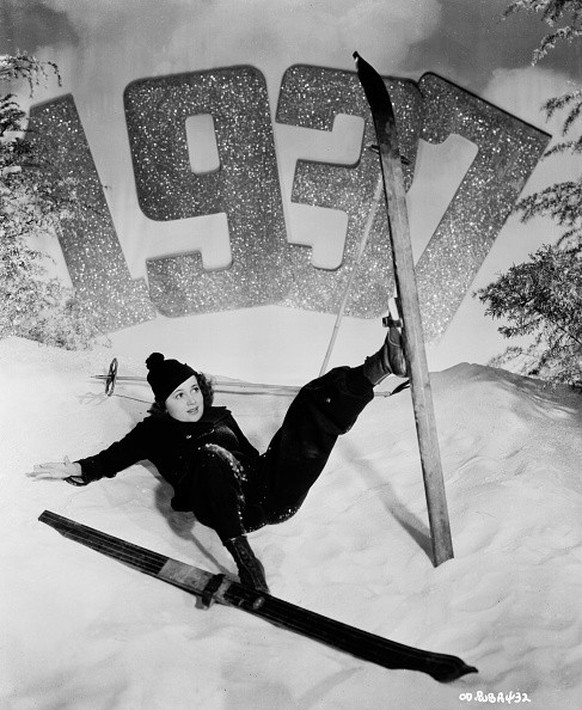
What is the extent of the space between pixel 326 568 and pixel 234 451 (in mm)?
406

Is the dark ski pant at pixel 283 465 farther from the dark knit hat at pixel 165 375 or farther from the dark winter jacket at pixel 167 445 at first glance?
the dark knit hat at pixel 165 375

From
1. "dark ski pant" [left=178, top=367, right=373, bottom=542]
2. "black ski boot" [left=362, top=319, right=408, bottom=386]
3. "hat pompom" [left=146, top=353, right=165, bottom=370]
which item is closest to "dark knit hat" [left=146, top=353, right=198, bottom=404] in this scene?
"hat pompom" [left=146, top=353, right=165, bottom=370]

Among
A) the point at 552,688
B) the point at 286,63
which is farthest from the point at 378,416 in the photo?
the point at 286,63

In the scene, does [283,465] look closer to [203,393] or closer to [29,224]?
[203,393]

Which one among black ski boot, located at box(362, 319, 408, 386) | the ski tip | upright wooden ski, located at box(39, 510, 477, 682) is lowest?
upright wooden ski, located at box(39, 510, 477, 682)

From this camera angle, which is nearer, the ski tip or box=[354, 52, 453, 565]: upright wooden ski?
the ski tip

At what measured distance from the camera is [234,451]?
69.5 inches

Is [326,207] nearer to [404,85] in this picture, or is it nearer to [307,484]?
[404,85]

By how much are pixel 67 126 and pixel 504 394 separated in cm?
198

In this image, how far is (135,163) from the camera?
2484 mm

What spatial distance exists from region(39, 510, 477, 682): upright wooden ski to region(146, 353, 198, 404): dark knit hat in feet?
1.38

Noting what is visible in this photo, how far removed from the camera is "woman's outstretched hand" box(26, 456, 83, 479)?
1765mm

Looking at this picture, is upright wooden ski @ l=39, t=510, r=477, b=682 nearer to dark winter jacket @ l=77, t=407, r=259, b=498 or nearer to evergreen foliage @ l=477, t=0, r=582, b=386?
dark winter jacket @ l=77, t=407, r=259, b=498

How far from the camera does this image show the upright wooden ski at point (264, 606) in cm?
121
